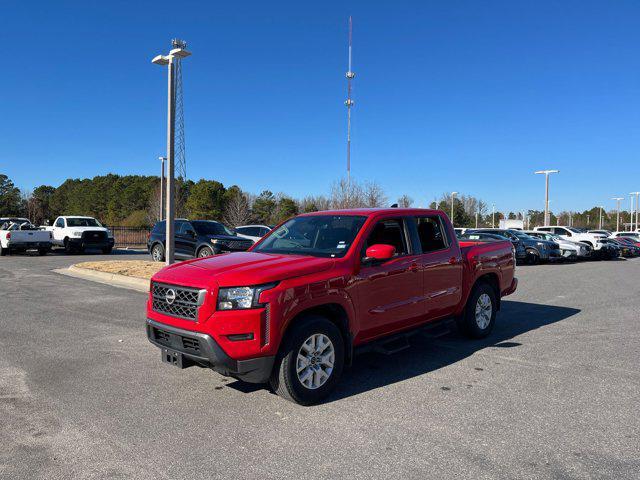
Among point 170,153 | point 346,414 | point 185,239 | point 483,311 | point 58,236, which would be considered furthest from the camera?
point 58,236

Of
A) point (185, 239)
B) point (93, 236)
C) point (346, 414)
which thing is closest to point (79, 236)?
point (93, 236)

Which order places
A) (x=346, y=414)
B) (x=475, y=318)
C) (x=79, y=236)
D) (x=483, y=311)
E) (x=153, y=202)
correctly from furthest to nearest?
(x=153, y=202), (x=79, y=236), (x=483, y=311), (x=475, y=318), (x=346, y=414)

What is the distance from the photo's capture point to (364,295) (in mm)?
4984

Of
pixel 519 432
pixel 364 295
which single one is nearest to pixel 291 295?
pixel 364 295

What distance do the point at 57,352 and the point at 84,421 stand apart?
2.55 meters

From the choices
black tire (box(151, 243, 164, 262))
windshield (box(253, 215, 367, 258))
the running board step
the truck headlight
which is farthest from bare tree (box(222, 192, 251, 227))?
the truck headlight

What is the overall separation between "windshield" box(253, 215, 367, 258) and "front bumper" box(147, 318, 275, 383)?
135 cm

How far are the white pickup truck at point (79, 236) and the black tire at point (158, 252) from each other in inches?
284

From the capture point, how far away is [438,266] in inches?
238

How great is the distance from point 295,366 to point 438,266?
2.49 meters

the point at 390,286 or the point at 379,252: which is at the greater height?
the point at 379,252

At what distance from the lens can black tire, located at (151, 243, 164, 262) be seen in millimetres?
17719

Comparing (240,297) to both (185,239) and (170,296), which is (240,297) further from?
(185,239)

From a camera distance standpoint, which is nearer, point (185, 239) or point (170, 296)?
point (170, 296)
